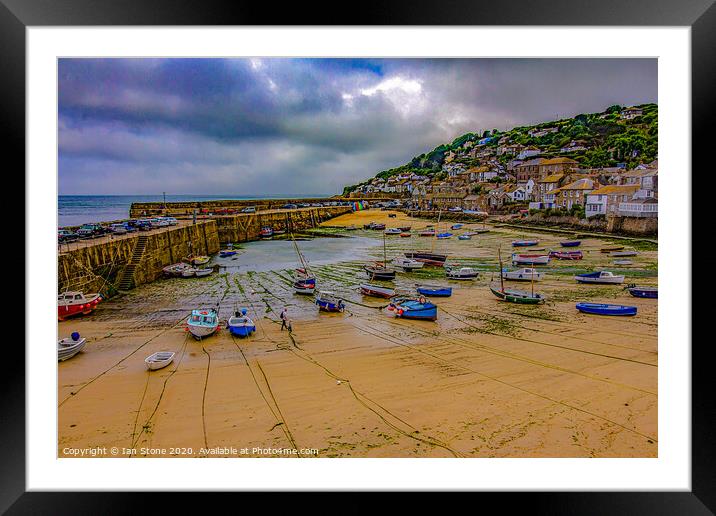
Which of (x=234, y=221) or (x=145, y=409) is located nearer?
(x=145, y=409)

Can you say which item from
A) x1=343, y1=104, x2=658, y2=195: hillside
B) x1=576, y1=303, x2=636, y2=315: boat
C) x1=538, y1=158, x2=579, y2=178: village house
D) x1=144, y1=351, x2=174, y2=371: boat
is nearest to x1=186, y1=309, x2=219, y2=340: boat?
x1=144, y1=351, x2=174, y2=371: boat

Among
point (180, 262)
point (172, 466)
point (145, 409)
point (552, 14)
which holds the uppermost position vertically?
point (552, 14)

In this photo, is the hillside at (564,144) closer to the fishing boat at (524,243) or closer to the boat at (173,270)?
the fishing boat at (524,243)

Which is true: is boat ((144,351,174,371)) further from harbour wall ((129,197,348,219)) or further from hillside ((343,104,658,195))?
harbour wall ((129,197,348,219))

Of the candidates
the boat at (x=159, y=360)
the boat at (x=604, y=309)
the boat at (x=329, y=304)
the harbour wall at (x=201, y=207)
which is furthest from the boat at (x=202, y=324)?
the boat at (x=604, y=309)
